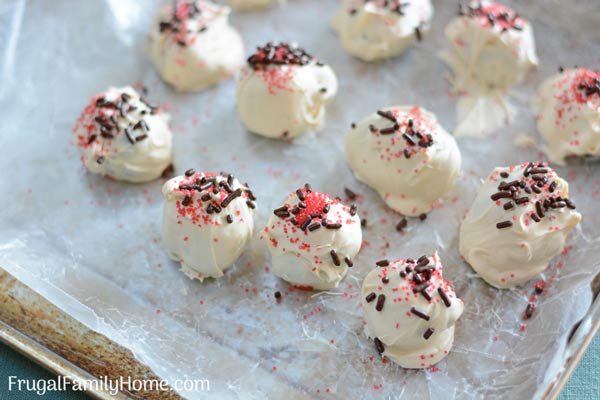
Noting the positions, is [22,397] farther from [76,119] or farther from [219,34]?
[219,34]

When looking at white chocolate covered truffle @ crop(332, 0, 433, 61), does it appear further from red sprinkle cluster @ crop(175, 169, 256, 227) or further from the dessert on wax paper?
red sprinkle cluster @ crop(175, 169, 256, 227)

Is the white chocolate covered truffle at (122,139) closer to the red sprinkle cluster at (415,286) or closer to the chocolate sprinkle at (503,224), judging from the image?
the red sprinkle cluster at (415,286)


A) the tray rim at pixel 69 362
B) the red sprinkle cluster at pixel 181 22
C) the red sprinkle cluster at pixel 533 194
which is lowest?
the tray rim at pixel 69 362

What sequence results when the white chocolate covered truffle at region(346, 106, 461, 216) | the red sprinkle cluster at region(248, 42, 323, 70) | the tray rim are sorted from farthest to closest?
the red sprinkle cluster at region(248, 42, 323, 70) → the white chocolate covered truffle at region(346, 106, 461, 216) → the tray rim

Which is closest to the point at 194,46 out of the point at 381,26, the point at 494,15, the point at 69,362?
the point at 381,26

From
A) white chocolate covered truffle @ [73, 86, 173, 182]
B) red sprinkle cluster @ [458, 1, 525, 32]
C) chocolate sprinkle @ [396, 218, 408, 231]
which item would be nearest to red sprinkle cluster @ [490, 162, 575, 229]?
chocolate sprinkle @ [396, 218, 408, 231]

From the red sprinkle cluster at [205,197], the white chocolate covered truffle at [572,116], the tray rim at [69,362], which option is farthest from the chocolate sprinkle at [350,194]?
the tray rim at [69,362]
